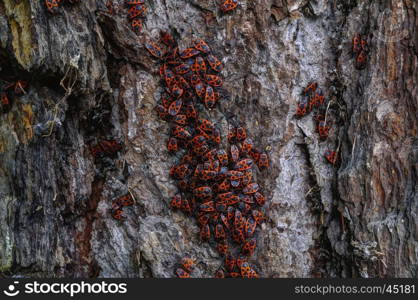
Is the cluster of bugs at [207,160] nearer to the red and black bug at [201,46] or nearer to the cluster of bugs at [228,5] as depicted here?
the red and black bug at [201,46]

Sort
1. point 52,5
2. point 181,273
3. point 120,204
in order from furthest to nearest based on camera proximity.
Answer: point 120,204, point 181,273, point 52,5

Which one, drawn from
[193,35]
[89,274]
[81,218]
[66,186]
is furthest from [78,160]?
[193,35]

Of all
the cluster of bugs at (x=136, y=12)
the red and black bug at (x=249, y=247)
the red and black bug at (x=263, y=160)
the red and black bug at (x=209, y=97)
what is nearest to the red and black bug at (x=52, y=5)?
the cluster of bugs at (x=136, y=12)

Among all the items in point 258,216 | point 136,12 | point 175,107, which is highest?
point 136,12


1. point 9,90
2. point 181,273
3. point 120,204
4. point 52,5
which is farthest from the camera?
point 120,204

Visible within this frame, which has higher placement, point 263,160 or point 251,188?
point 263,160

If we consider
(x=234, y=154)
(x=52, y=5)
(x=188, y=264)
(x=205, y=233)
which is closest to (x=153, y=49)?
(x=52, y=5)

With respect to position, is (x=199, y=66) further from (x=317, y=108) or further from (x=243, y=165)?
(x=317, y=108)

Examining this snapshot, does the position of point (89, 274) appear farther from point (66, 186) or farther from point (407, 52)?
point (407, 52)
